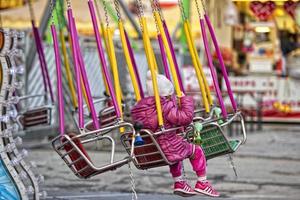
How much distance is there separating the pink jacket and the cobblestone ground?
195 centimetres

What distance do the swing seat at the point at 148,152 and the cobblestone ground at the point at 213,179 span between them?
1996 mm

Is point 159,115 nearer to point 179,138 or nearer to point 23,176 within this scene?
point 179,138

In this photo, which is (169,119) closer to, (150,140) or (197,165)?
(150,140)

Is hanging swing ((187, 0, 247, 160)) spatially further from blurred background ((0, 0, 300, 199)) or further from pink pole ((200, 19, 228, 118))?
blurred background ((0, 0, 300, 199))

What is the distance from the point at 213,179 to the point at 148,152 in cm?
450

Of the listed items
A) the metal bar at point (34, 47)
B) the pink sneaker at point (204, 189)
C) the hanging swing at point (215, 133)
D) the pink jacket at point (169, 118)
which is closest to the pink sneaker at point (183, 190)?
the pink sneaker at point (204, 189)

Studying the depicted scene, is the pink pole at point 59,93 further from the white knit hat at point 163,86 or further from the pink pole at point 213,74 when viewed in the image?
the pink pole at point 213,74

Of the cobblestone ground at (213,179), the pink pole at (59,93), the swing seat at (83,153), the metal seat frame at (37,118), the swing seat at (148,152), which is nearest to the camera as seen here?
the swing seat at (83,153)

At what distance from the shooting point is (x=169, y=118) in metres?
6.95

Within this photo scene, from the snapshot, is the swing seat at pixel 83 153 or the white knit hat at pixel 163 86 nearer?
the swing seat at pixel 83 153

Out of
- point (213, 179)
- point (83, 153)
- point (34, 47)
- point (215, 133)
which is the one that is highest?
point (34, 47)

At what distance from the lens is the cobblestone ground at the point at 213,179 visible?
9766mm

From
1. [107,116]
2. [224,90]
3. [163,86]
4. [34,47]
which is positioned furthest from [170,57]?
[224,90]

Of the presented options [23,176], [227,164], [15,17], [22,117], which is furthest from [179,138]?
[15,17]
